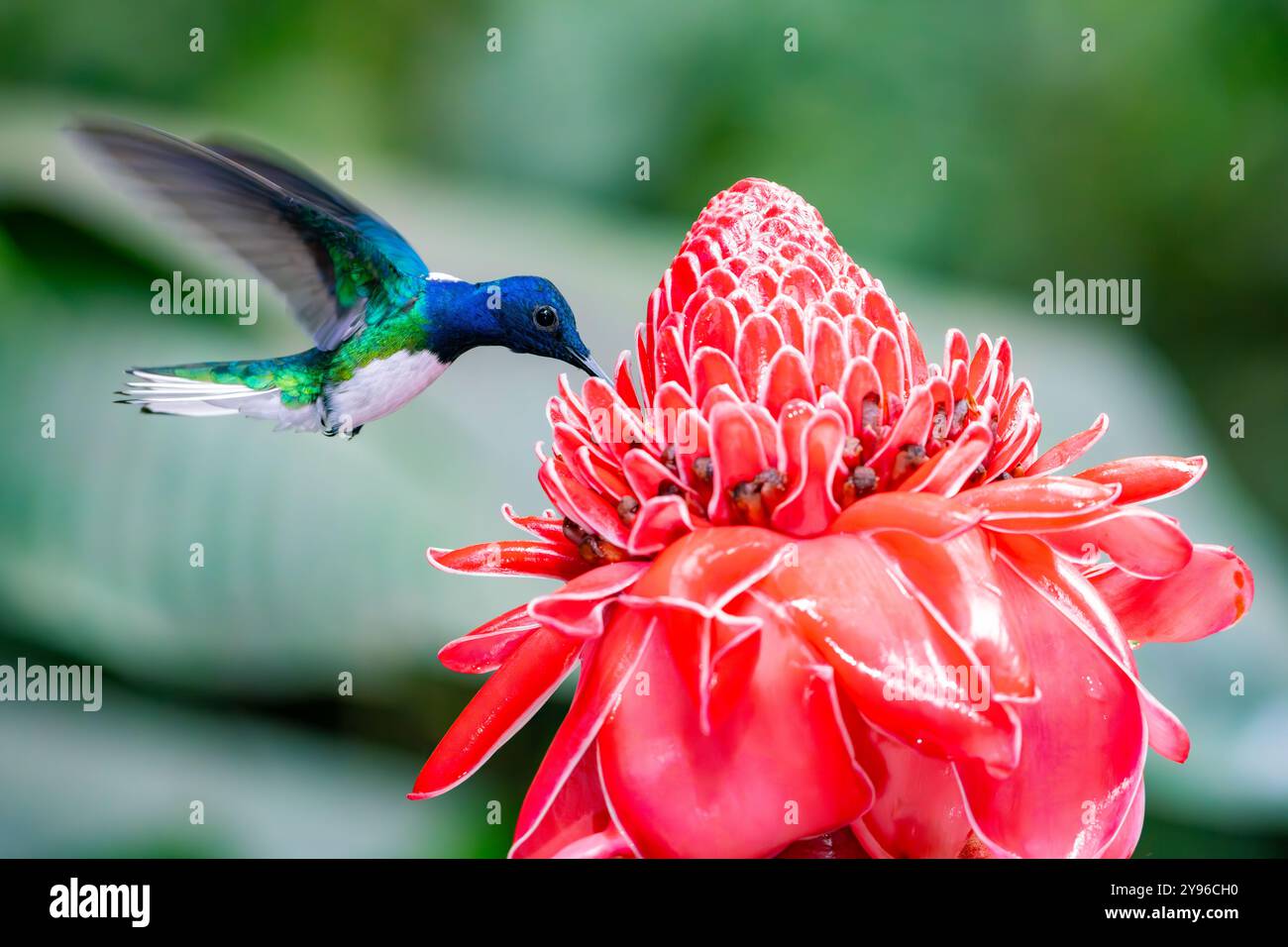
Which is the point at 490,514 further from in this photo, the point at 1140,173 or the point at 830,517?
the point at 1140,173

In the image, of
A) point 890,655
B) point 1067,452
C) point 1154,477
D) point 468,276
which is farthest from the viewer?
point 468,276

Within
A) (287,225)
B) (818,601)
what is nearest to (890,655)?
(818,601)

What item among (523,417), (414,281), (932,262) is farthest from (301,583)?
(932,262)

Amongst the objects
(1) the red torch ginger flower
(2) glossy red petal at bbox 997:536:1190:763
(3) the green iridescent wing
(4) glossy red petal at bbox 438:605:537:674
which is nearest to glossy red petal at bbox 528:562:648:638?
(1) the red torch ginger flower

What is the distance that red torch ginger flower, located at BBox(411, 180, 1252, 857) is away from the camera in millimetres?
563

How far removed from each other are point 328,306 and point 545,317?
0.68 feet

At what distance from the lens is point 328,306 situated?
3.48 feet

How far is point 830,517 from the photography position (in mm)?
638

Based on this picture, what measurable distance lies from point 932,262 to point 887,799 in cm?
148

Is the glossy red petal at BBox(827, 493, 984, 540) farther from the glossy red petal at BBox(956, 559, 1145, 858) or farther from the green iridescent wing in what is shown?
the green iridescent wing

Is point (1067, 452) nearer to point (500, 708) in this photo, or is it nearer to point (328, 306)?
point (500, 708)

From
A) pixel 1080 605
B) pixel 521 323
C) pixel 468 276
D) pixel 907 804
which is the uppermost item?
pixel 468 276

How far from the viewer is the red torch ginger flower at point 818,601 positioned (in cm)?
56

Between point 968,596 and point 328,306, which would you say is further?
point 328,306
